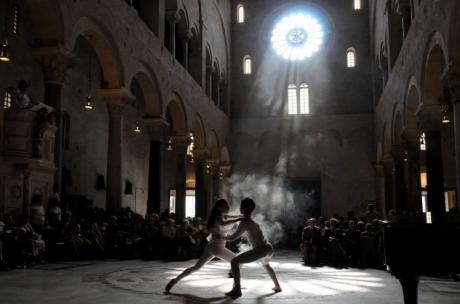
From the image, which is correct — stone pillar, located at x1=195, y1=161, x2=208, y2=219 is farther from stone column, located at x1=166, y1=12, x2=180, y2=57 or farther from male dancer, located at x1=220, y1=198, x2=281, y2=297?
male dancer, located at x1=220, y1=198, x2=281, y2=297

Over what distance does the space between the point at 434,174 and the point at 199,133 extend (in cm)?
1347

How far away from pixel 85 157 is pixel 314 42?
58.7 ft

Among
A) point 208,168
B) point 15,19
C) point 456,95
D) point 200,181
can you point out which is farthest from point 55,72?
point 208,168

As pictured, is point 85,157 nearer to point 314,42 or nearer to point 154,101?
point 154,101

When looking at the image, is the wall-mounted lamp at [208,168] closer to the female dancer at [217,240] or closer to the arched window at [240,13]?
the arched window at [240,13]

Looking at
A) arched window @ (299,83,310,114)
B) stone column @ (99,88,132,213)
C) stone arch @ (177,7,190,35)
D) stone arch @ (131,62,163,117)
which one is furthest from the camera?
arched window @ (299,83,310,114)

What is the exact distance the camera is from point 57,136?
12406 millimetres

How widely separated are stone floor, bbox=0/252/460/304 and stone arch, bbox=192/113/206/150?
14.1 meters

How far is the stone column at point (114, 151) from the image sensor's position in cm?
1532

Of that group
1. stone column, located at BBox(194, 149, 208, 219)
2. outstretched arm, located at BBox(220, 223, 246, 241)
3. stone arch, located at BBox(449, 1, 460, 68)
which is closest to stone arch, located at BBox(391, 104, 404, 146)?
stone arch, located at BBox(449, 1, 460, 68)

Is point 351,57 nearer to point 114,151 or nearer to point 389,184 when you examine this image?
point 389,184

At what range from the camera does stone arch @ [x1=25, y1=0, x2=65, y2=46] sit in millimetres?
11852

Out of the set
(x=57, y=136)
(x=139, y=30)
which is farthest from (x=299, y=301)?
(x=139, y=30)

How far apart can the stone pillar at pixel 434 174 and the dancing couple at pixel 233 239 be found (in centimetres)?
846
